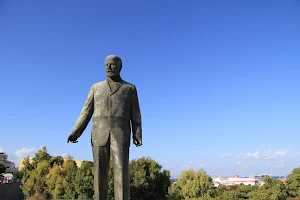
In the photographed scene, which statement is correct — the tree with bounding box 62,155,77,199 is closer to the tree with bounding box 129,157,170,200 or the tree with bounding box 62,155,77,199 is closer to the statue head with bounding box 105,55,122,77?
the tree with bounding box 129,157,170,200

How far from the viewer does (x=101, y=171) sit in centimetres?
720

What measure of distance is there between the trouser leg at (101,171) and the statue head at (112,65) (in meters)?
1.68

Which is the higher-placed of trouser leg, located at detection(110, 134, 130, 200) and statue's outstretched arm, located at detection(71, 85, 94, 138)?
statue's outstretched arm, located at detection(71, 85, 94, 138)

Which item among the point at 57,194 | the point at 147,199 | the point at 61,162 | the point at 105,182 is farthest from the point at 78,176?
the point at 105,182

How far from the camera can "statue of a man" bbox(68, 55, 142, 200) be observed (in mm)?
7117

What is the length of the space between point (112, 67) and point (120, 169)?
7.78 ft

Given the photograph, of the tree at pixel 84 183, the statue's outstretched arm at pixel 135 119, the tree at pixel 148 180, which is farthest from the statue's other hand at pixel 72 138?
the tree at pixel 84 183

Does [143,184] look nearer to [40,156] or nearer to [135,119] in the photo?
[40,156]

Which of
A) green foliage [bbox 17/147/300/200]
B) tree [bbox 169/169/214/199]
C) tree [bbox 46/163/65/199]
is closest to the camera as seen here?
green foliage [bbox 17/147/300/200]

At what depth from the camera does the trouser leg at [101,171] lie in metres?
7.15

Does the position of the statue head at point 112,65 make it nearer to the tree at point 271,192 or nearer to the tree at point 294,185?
the tree at point 271,192

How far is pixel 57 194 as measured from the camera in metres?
47.6

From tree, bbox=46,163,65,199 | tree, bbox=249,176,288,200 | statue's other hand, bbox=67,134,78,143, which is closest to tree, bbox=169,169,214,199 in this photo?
tree, bbox=249,176,288,200

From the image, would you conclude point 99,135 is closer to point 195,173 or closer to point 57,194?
point 57,194
